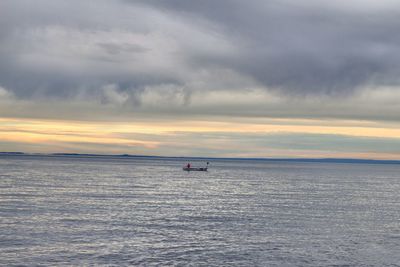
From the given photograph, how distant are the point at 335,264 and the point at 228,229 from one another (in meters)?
17.2

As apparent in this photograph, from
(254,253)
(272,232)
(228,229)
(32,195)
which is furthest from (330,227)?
(32,195)

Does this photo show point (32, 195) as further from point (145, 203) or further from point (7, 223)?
point (7, 223)

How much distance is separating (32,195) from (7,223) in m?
33.7

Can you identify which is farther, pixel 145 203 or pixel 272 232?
pixel 145 203

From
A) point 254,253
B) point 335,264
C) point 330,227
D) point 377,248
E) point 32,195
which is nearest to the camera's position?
point 335,264

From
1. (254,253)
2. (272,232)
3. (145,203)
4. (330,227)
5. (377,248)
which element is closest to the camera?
(254,253)

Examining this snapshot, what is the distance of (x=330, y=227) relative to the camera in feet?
198

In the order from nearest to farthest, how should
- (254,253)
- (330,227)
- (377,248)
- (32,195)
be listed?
(254,253), (377,248), (330,227), (32,195)

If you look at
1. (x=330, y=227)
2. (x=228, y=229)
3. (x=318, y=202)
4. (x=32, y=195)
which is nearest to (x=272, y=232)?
(x=228, y=229)

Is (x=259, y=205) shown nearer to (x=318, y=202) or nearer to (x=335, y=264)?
(x=318, y=202)

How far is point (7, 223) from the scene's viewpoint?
56.0 m

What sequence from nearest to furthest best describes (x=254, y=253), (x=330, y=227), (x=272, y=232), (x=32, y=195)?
(x=254, y=253)
(x=272, y=232)
(x=330, y=227)
(x=32, y=195)

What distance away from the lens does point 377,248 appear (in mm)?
48812

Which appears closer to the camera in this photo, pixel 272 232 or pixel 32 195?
pixel 272 232
